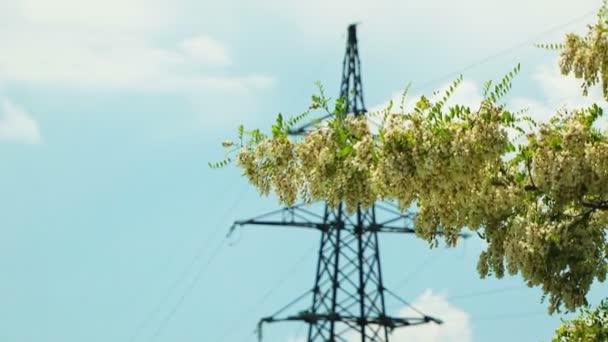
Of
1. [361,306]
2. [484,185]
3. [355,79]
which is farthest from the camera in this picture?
[355,79]

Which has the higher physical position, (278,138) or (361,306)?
(361,306)

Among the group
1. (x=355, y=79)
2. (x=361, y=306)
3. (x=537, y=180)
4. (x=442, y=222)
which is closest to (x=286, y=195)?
(x=442, y=222)

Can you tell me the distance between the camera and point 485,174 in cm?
1465

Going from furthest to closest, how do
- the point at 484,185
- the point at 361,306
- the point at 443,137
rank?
the point at 361,306 < the point at 484,185 < the point at 443,137

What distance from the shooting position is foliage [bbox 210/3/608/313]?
45.0 ft

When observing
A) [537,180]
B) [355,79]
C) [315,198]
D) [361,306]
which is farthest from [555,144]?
[355,79]

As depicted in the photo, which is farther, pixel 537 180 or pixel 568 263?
pixel 568 263

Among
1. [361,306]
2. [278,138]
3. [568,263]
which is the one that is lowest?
[568,263]

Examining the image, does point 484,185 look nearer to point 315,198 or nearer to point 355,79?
point 315,198

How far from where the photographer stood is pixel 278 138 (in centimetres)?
1501

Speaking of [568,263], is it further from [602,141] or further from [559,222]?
[602,141]

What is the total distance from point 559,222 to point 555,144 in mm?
1484

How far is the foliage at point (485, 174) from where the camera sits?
45.0 ft

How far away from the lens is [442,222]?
49.4 ft
